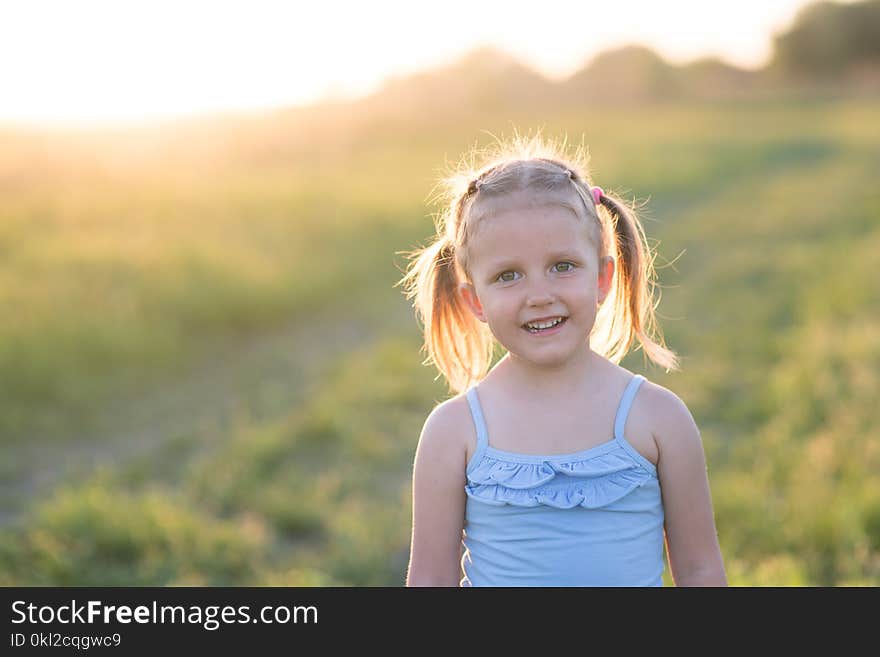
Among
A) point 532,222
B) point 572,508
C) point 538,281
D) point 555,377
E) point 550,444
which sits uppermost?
point 532,222

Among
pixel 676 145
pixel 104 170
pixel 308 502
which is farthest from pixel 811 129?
pixel 308 502

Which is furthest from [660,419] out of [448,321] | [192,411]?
[192,411]

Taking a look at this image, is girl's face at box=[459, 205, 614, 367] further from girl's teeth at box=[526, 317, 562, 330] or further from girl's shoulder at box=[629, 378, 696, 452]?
girl's shoulder at box=[629, 378, 696, 452]

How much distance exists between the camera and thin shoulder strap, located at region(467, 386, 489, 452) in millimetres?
1769

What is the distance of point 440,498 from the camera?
5.89ft

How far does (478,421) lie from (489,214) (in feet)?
1.29

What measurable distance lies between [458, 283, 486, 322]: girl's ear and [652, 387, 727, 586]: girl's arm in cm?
39

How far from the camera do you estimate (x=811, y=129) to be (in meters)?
Answer: 32.5

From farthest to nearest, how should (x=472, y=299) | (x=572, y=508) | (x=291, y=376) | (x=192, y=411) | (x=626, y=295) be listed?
(x=291, y=376) < (x=192, y=411) < (x=626, y=295) < (x=472, y=299) < (x=572, y=508)

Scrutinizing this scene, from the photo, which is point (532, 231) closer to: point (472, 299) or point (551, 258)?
point (551, 258)

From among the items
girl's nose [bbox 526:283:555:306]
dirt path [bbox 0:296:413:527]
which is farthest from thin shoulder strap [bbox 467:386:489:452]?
dirt path [bbox 0:296:413:527]

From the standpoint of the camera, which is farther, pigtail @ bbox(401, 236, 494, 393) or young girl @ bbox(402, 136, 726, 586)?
pigtail @ bbox(401, 236, 494, 393)
